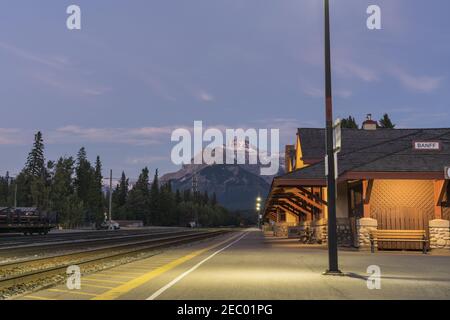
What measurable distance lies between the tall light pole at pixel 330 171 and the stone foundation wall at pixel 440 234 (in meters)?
13.4

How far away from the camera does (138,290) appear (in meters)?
11.0

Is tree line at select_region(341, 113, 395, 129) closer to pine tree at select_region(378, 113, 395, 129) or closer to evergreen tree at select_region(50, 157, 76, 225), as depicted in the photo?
pine tree at select_region(378, 113, 395, 129)

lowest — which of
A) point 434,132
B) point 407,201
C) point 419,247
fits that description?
point 419,247

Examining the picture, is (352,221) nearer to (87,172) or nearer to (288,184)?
(288,184)

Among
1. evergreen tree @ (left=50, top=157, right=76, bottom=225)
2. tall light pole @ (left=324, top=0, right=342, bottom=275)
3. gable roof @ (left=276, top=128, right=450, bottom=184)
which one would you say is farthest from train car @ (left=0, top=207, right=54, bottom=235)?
tall light pole @ (left=324, top=0, right=342, bottom=275)

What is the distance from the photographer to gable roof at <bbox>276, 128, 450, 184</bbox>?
26.3 meters

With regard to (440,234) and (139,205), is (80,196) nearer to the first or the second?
(139,205)

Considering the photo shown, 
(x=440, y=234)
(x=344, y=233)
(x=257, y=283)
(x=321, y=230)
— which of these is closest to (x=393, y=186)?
(x=440, y=234)

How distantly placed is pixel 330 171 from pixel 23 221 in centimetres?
4827

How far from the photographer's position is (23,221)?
5616 cm

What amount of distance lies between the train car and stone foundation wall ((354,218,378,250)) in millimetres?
39219

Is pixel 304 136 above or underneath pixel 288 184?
above

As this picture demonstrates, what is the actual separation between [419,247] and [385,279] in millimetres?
14449
